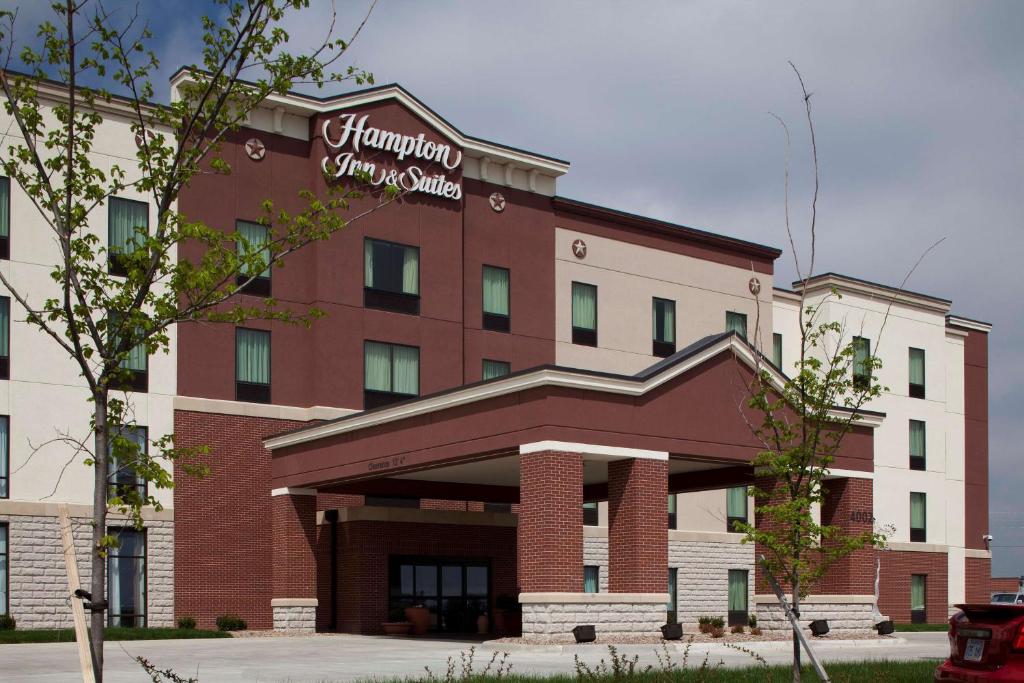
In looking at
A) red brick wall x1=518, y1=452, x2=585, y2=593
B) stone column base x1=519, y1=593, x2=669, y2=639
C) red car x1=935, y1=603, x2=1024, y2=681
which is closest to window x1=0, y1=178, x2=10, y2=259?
red brick wall x1=518, y1=452, x2=585, y2=593

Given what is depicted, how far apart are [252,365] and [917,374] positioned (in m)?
32.9

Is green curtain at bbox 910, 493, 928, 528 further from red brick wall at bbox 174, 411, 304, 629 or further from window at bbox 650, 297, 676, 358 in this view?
red brick wall at bbox 174, 411, 304, 629

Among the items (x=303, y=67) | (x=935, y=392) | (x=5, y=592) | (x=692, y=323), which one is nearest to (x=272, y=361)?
(x=5, y=592)

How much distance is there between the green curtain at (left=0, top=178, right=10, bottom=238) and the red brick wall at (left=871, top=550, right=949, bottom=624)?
1489 inches

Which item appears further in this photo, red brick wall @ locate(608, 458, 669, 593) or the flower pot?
the flower pot

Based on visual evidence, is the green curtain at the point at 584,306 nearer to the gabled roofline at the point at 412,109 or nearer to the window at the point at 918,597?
the gabled roofline at the point at 412,109

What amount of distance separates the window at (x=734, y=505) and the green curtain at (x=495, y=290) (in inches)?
501

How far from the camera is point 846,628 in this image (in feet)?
108

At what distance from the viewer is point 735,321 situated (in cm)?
5234

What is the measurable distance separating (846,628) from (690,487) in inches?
242

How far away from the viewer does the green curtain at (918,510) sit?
56.8 m

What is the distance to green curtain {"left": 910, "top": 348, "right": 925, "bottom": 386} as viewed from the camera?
57812 mm

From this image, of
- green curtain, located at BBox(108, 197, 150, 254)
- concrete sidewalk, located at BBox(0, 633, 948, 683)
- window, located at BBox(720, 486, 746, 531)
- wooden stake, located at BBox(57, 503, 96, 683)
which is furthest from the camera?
window, located at BBox(720, 486, 746, 531)

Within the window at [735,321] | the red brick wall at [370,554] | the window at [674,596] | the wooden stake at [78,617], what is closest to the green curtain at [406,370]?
the red brick wall at [370,554]
